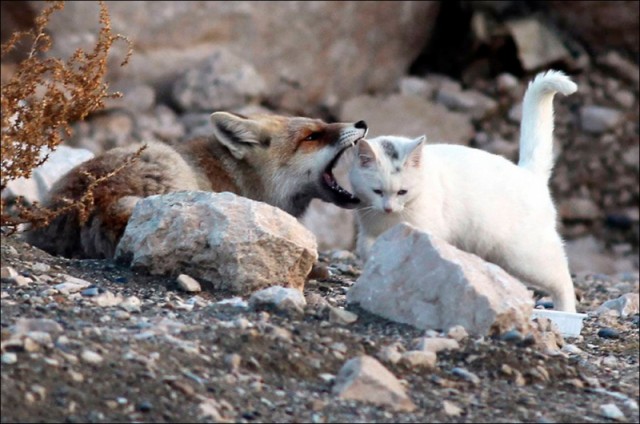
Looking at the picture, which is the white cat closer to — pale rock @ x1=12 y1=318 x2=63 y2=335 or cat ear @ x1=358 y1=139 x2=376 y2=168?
cat ear @ x1=358 y1=139 x2=376 y2=168

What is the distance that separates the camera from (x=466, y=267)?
5133mm

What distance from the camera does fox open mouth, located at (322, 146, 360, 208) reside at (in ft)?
25.1

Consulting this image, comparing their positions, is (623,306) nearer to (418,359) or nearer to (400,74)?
(418,359)

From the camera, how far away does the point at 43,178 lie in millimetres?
9039

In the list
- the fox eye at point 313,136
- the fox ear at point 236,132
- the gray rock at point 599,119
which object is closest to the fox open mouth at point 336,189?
the fox eye at point 313,136

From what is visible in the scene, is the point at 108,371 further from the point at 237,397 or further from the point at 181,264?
the point at 181,264

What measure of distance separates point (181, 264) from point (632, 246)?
657 centimetres

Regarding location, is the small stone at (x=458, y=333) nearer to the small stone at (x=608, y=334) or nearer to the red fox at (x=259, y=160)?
the small stone at (x=608, y=334)

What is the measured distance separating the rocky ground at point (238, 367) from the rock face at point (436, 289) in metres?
0.08

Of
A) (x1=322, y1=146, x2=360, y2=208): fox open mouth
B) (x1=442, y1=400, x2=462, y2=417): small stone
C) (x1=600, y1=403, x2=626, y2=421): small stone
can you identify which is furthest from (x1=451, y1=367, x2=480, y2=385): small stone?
(x1=322, y1=146, x2=360, y2=208): fox open mouth

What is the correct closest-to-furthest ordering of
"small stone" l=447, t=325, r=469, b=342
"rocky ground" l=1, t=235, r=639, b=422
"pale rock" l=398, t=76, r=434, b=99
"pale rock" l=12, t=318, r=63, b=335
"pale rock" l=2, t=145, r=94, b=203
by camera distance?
"rocky ground" l=1, t=235, r=639, b=422, "pale rock" l=12, t=318, r=63, b=335, "small stone" l=447, t=325, r=469, b=342, "pale rock" l=2, t=145, r=94, b=203, "pale rock" l=398, t=76, r=434, b=99

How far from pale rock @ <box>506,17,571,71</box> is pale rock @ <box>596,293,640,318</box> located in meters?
4.76

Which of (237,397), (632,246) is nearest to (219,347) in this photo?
(237,397)

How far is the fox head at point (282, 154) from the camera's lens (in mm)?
7824
